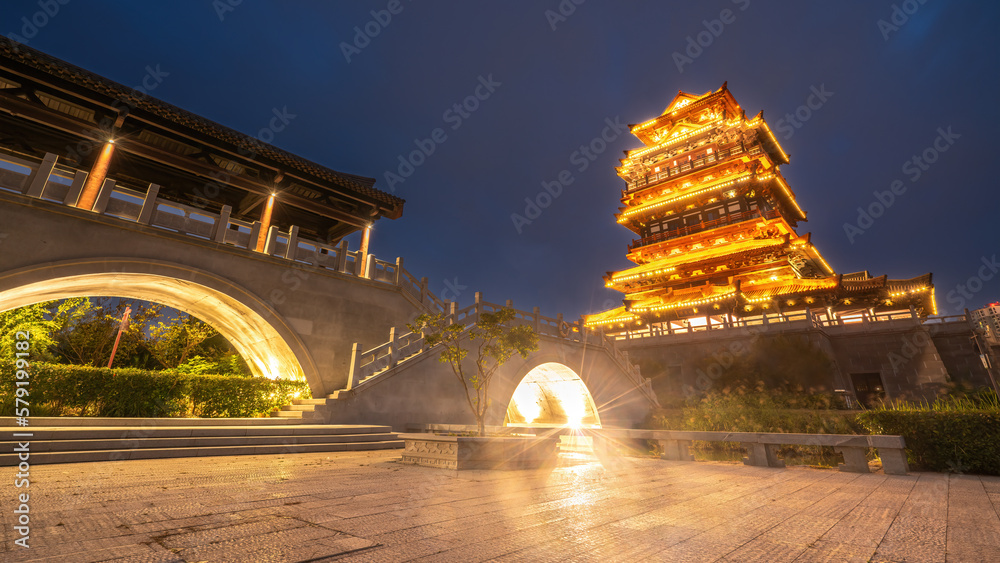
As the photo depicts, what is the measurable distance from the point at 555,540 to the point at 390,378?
36.6ft

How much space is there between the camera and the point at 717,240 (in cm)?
3419

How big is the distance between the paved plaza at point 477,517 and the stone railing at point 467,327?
6.75 m

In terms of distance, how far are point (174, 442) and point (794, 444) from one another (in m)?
11.7

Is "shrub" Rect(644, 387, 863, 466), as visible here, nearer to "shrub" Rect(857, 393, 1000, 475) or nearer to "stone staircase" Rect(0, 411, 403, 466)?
"shrub" Rect(857, 393, 1000, 475)

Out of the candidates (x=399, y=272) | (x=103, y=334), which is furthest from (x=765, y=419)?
(x=103, y=334)

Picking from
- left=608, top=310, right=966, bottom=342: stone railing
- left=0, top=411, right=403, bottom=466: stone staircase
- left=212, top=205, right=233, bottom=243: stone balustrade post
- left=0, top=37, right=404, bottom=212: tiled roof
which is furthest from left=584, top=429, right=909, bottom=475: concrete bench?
left=608, top=310, right=966, bottom=342: stone railing

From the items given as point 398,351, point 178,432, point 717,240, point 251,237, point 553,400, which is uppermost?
point 717,240

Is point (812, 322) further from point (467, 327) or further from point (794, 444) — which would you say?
point (467, 327)

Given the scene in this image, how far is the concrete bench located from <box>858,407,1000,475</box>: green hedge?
1.67 ft

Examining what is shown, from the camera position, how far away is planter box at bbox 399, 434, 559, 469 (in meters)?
6.66

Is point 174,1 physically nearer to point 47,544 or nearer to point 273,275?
point 273,275

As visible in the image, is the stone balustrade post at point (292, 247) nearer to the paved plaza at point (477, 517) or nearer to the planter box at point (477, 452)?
the paved plaza at point (477, 517)

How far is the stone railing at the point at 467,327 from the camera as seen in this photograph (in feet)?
41.5

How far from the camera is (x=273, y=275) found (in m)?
13.6
